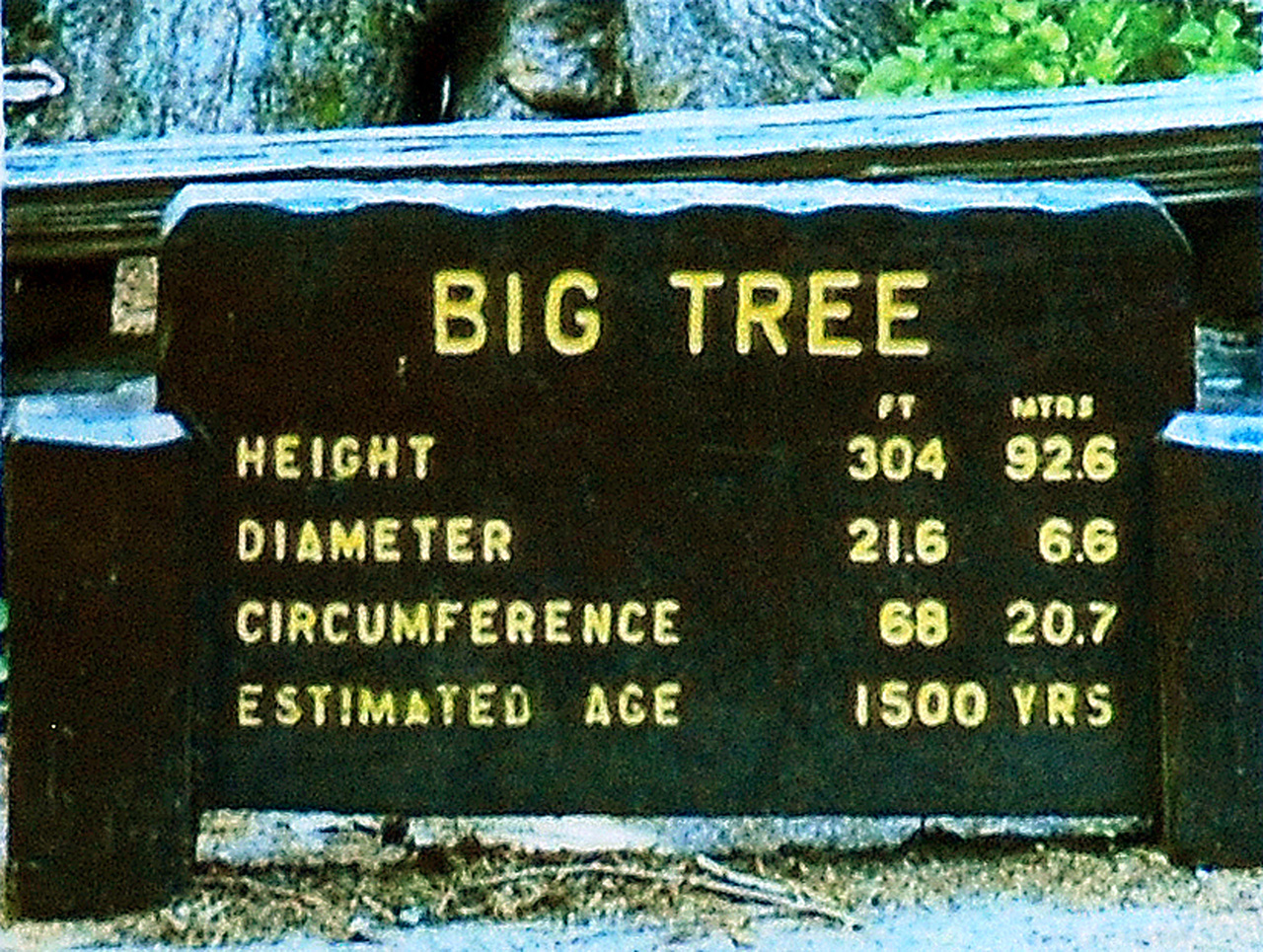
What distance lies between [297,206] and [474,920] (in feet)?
2.91

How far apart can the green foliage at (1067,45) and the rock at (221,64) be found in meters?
1.22

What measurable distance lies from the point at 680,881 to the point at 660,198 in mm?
846

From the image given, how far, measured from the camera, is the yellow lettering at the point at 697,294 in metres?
2.44

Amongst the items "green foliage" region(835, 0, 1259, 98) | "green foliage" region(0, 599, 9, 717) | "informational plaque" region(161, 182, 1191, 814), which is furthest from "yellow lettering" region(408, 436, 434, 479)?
"green foliage" region(835, 0, 1259, 98)

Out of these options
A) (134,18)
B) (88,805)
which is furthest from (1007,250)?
(134,18)

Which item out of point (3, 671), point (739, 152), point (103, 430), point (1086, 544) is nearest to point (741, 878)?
point (1086, 544)

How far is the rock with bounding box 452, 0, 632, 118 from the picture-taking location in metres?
4.88

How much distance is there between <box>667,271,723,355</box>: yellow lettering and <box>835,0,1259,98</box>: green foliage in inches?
68.9

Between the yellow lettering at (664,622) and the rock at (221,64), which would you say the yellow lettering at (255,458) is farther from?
the rock at (221,64)

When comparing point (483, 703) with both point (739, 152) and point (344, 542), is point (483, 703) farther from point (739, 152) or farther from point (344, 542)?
point (739, 152)

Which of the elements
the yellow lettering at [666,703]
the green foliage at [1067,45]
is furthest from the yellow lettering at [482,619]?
the green foliage at [1067,45]

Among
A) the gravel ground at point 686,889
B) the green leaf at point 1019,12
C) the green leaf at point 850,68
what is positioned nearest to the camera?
the gravel ground at point 686,889

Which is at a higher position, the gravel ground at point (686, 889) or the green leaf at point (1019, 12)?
the green leaf at point (1019, 12)

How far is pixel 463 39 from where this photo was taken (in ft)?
16.6
